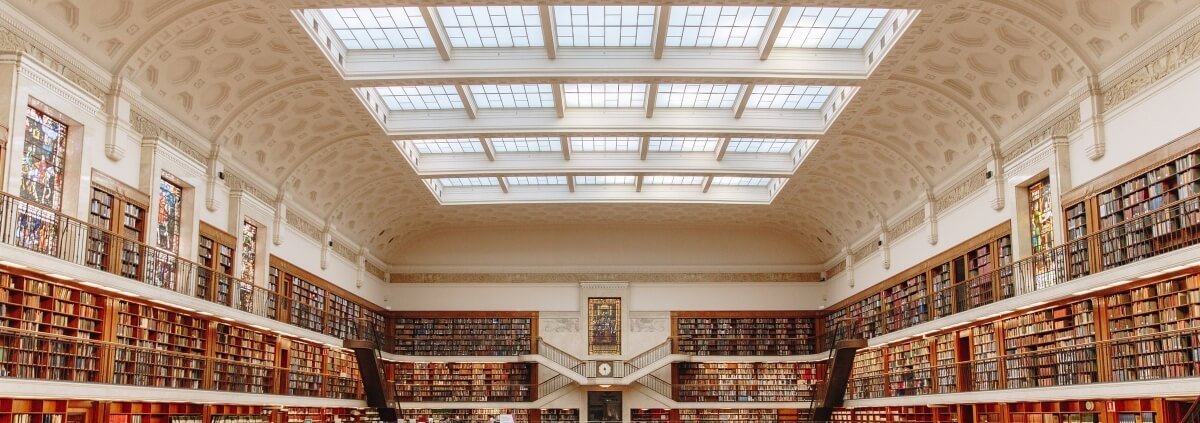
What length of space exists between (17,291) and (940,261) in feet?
48.9

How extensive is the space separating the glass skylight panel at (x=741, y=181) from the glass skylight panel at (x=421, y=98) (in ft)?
26.8

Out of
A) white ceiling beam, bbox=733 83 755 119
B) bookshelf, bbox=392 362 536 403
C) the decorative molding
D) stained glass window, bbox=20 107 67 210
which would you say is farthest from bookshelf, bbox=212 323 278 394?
white ceiling beam, bbox=733 83 755 119

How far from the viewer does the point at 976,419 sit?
15.5 meters

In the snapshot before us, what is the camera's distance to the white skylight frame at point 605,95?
56.1 feet

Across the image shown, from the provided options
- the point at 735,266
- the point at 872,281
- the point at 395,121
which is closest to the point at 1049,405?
the point at 872,281

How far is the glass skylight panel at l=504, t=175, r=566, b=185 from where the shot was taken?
23859mm

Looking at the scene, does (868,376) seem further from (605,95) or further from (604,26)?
(604,26)

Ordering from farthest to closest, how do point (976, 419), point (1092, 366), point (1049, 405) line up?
point (976, 419)
point (1049, 405)
point (1092, 366)

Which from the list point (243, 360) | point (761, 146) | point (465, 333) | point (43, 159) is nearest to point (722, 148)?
point (761, 146)

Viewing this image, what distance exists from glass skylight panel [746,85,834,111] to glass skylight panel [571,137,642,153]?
10.9 feet

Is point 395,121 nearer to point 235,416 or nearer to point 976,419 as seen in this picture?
point 235,416

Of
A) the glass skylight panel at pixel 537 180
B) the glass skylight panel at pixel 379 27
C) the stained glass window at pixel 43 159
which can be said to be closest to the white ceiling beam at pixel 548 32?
the glass skylight panel at pixel 379 27

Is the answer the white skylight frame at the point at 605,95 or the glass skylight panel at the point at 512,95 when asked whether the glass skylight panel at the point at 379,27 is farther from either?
the white skylight frame at the point at 605,95

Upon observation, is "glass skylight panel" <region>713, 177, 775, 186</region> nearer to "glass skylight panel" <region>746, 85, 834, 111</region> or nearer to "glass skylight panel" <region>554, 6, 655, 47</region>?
"glass skylight panel" <region>746, 85, 834, 111</region>
